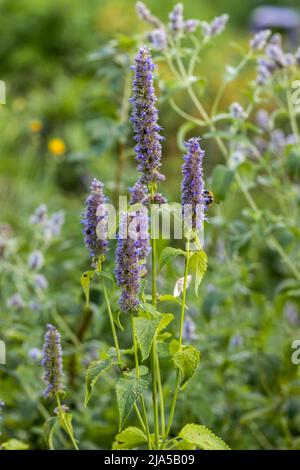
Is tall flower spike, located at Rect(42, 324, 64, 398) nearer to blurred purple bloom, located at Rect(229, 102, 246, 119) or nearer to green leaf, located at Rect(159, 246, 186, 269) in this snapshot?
green leaf, located at Rect(159, 246, 186, 269)

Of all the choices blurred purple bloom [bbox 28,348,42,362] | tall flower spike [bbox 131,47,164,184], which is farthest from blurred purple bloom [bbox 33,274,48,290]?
tall flower spike [bbox 131,47,164,184]

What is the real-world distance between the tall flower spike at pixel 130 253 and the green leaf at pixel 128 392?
165mm

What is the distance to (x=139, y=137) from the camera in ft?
5.02

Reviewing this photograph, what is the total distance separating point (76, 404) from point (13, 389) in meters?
0.33

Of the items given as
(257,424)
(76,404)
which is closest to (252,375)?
(257,424)

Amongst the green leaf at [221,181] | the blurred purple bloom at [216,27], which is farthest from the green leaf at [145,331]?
the blurred purple bloom at [216,27]

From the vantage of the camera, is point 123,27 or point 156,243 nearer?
point 156,243

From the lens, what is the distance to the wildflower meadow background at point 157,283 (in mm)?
1597

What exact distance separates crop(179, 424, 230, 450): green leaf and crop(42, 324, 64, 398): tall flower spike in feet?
1.03

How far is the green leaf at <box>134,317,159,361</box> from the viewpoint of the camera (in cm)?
154

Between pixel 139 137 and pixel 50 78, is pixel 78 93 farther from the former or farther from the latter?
pixel 139 137

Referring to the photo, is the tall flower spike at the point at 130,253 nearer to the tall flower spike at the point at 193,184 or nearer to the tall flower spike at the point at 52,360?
the tall flower spike at the point at 193,184

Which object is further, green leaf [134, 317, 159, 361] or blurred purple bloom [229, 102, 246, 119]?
blurred purple bloom [229, 102, 246, 119]

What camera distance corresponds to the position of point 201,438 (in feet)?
5.63
